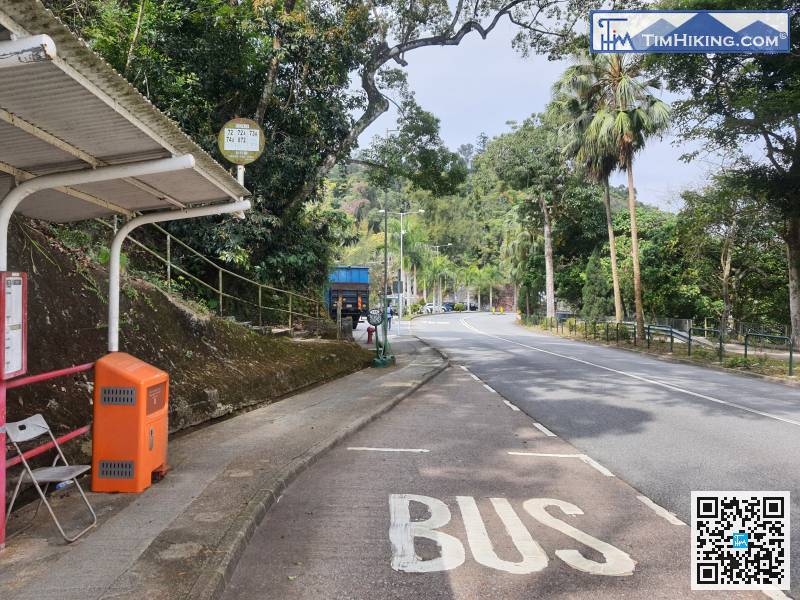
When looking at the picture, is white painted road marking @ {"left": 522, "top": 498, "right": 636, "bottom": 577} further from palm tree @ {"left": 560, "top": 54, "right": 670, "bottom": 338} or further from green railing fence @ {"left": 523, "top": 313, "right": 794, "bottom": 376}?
palm tree @ {"left": 560, "top": 54, "right": 670, "bottom": 338}

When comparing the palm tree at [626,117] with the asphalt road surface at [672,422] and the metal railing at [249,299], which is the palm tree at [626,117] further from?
the metal railing at [249,299]

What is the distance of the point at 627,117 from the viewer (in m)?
27.2

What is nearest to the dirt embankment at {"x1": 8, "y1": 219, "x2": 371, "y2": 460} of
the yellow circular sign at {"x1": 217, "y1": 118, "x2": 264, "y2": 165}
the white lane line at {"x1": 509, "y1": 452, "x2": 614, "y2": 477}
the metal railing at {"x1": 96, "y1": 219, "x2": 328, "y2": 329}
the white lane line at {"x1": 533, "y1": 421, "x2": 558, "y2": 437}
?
the yellow circular sign at {"x1": 217, "y1": 118, "x2": 264, "y2": 165}

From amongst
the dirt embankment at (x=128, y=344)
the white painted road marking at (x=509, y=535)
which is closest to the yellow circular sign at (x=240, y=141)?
the dirt embankment at (x=128, y=344)

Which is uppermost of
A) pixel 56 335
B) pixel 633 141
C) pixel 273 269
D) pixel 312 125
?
pixel 633 141

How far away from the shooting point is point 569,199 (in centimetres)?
4444

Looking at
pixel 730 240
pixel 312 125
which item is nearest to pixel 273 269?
pixel 312 125

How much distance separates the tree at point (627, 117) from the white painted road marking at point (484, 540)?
81.9 ft

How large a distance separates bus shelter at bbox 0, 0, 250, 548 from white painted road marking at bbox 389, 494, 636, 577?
2807 mm

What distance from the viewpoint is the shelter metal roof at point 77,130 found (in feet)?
10.6

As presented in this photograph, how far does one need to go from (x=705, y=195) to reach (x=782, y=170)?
8.97 m

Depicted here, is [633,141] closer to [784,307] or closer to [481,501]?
[784,307]

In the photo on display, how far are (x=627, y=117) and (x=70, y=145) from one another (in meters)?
27.0

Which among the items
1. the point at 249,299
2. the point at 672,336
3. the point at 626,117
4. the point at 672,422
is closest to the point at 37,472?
the point at 672,422
